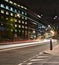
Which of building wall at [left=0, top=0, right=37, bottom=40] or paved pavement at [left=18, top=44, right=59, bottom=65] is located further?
building wall at [left=0, top=0, right=37, bottom=40]

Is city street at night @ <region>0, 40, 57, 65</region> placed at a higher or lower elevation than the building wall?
lower

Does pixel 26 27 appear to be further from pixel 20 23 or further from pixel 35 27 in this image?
pixel 35 27

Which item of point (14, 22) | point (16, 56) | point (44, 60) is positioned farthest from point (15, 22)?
point (44, 60)

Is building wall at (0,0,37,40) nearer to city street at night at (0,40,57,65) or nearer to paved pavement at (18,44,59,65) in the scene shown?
city street at night at (0,40,57,65)

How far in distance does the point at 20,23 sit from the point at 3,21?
36.6m

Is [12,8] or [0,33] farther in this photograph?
[12,8]

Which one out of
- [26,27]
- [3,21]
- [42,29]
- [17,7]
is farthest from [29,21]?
[3,21]

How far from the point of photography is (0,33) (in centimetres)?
11656

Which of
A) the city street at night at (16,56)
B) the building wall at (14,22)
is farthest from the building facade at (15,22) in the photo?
the city street at night at (16,56)

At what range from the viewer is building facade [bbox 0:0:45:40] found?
111 meters

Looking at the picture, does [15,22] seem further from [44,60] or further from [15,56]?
[44,60]

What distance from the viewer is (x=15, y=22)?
143 metres

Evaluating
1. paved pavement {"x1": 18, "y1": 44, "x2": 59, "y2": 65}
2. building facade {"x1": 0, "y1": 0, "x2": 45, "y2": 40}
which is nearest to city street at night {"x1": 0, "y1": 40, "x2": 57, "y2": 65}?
paved pavement {"x1": 18, "y1": 44, "x2": 59, "y2": 65}

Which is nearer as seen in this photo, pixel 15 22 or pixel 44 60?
pixel 44 60
